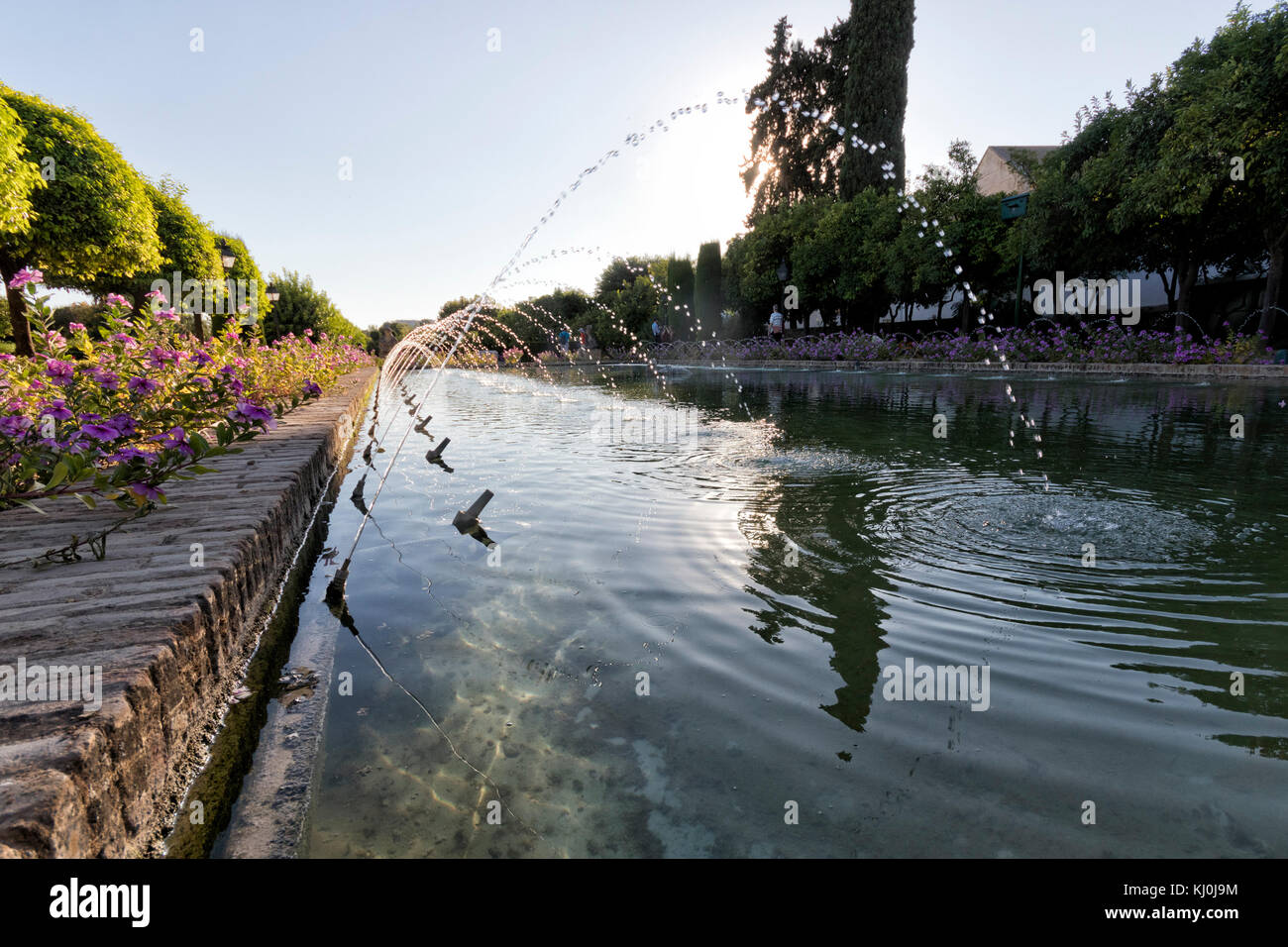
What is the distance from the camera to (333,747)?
2113 mm

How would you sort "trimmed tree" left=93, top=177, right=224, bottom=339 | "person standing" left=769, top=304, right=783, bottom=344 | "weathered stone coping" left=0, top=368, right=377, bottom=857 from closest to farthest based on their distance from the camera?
"weathered stone coping" left=0, top=368, right=377, bottom=857
"trimmed tree" left=93, top=177, right=224, bottom=339
"person standing" left=769, top=304, right=783, bottom=344

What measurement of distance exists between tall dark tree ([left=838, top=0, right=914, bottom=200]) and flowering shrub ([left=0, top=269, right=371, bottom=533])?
25346mm

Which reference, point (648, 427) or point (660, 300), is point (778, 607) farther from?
point (660, 300)

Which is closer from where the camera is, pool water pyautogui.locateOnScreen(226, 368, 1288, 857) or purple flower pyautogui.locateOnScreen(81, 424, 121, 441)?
pool water pyautogui.locateOnScreen(226, 368, 1288, 857)

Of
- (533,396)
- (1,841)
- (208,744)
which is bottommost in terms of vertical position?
(208,744)

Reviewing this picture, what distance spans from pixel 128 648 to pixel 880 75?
2873cm

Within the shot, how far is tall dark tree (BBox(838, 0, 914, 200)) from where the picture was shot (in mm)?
24250

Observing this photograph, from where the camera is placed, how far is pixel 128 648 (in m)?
1.80

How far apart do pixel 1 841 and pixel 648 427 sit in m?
8.56

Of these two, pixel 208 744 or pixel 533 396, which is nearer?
pixel 208 744

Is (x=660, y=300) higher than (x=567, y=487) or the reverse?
higher

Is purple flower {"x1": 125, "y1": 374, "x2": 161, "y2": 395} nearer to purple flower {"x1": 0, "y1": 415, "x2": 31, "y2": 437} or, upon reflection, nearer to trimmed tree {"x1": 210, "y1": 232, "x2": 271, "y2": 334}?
purple flower {"x1": 0, "y1": 415, "x2": 31, "y2": 437}

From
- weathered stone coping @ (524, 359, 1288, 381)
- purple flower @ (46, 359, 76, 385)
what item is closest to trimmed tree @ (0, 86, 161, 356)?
purple flower @ (46, 359, 76, 385)
